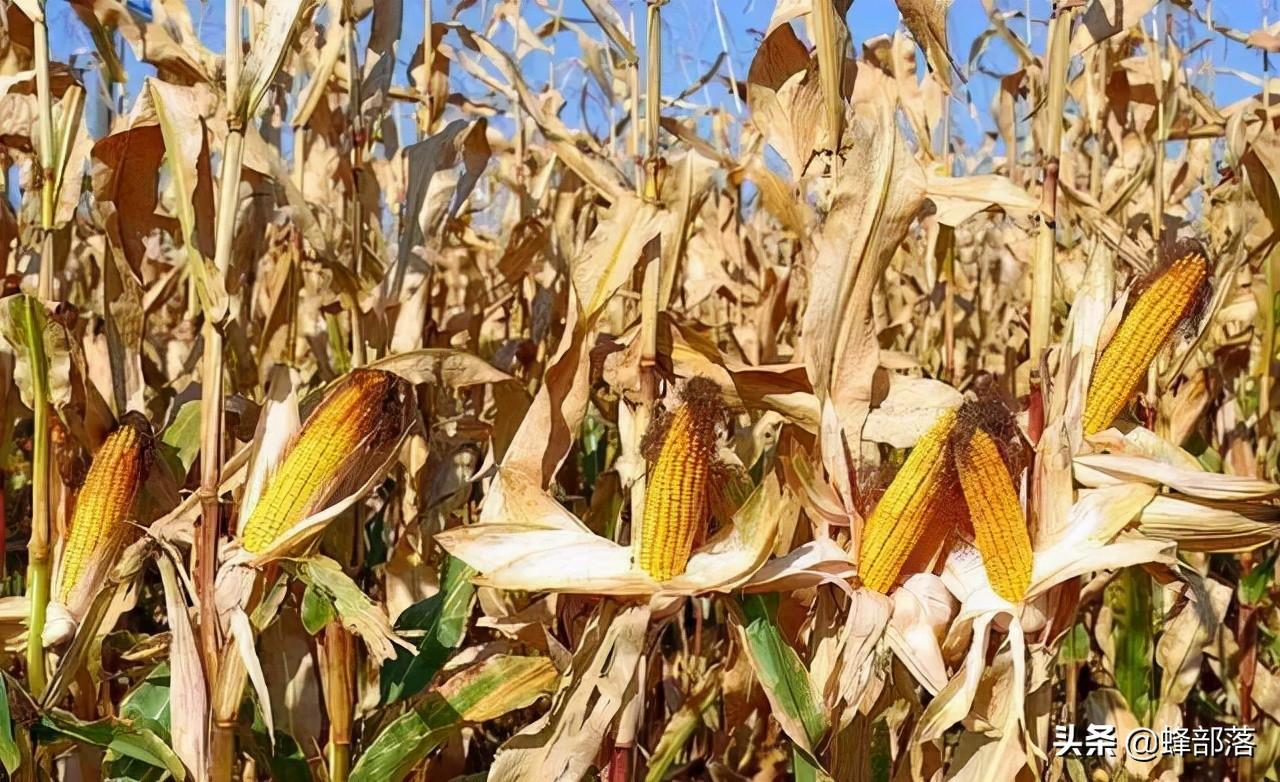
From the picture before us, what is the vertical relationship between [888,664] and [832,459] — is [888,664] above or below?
below

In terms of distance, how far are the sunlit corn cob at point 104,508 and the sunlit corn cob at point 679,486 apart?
890 mm

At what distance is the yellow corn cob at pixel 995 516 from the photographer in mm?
1705

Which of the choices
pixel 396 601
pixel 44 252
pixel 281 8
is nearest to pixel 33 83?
pixel 44 252

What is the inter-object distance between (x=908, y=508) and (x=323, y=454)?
933mm

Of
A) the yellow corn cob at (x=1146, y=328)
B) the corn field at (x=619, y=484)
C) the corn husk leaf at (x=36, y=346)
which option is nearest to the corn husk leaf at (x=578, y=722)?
the corn field at (x=619, y=484)

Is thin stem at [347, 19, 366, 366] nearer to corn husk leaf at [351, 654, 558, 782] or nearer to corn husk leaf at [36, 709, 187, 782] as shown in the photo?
corn husk leaf at [351, 654, 558, 782]

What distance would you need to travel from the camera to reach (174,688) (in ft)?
5.93

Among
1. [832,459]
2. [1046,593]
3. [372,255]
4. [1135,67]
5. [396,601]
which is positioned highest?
[1135,67]

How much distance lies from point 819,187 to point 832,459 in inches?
78.7

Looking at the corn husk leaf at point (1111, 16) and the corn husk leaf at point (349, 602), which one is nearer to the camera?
the corn husk leaf at point (349, 602)

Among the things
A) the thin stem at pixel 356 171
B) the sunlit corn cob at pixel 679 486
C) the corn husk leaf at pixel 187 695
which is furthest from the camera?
the thin stem at pixel 356 171

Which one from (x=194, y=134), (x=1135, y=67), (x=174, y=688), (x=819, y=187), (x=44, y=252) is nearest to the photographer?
(x=174, y=688)

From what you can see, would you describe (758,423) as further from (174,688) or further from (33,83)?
(33,83)

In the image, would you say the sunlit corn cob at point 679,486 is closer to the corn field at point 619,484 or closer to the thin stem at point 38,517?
the corn field at point 619,484
